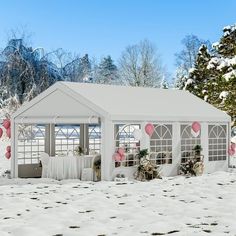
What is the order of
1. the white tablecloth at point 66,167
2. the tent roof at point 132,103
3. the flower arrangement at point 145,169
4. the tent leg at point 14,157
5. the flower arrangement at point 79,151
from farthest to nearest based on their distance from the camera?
the flower arrangement at point 79,151 → the tent leg at point 14,157 → the white tablecloth at point 66,167 → the flower arrangement at point 145,169 → the tent roof at point 132,103

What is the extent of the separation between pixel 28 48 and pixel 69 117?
79.4 feet

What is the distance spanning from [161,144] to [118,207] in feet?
20.8

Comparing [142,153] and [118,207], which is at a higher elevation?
[142,153]

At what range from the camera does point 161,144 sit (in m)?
16.6

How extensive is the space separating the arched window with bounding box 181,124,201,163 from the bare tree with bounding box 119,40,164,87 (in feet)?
87.0

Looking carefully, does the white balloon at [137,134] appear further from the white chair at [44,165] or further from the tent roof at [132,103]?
the white chair at [44,165]

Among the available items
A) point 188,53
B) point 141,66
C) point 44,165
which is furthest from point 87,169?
point 188,53

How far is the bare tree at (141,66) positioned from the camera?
147ft

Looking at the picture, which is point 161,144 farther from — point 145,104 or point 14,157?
point 14,157

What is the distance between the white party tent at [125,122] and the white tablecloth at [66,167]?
1.07 m

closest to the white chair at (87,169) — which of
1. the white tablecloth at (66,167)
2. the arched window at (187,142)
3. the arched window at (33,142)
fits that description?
the white tablecloth at (66,167)

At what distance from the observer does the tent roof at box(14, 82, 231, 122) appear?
609 inches

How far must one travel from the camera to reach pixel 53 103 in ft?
53.8

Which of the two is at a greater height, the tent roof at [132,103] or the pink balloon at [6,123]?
the tent roof at [132,103]
